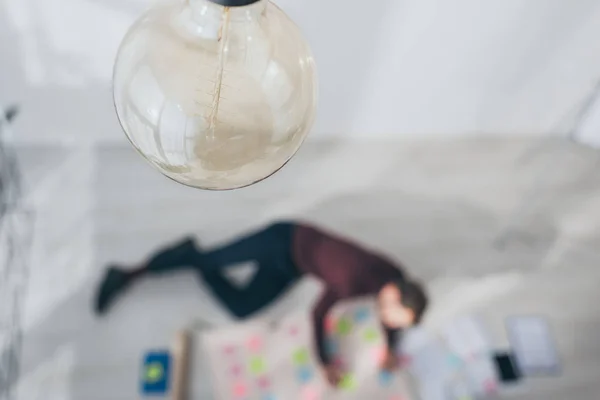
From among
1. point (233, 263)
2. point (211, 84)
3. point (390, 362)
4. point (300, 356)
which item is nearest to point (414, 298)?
point (390, 362)

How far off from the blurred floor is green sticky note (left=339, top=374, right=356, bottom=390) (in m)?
0.30

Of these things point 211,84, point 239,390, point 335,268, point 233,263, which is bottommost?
Result: point 239,390

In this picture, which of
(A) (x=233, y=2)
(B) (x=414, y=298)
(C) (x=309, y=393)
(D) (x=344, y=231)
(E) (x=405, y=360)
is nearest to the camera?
(A) (x=233, y=2)

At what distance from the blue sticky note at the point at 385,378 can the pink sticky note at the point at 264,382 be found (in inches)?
15.3

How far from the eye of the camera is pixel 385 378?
213 centimetres

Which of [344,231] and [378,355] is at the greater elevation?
[344,231]

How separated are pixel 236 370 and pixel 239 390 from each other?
0.07m

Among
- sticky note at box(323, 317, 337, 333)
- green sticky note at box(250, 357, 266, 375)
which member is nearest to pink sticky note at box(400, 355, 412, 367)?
sticky note at box(323, 317, 337, 333)

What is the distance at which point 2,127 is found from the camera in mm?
2174

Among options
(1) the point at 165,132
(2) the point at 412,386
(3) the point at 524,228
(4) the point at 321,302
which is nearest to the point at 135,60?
(1) the point at 165,132

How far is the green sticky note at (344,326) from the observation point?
2.19m

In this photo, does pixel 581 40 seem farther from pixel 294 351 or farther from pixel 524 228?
pixel 294 351

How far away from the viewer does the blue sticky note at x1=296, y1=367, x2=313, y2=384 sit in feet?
6.85

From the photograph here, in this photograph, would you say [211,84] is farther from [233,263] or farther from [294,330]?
[294,330]
